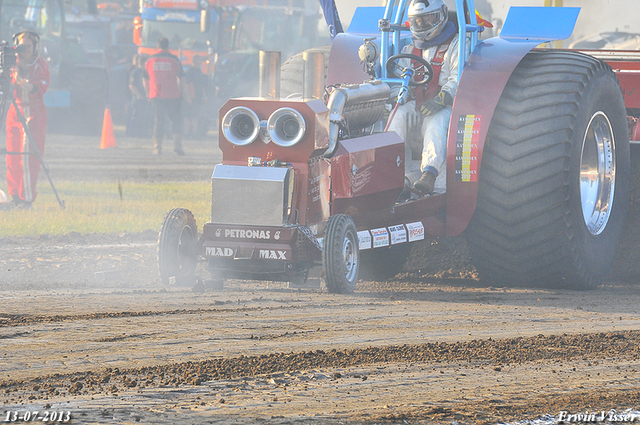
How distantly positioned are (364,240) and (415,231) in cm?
50

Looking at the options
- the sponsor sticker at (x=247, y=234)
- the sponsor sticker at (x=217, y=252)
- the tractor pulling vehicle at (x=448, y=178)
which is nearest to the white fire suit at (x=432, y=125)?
the tractor pulling vehicle at (x=448, y=178)

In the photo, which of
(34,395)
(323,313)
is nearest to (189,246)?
(323,313)

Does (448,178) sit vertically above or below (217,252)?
above

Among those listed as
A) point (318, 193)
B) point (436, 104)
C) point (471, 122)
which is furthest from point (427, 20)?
point (318, 193)

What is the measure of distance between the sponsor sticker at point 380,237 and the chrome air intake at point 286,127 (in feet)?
2.91

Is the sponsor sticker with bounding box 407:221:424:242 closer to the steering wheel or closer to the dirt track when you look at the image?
the dirt track

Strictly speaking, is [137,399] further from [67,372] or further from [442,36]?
[442,36]

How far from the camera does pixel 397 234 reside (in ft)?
21.4

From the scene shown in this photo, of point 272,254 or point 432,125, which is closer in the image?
point 272,254

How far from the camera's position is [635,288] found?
23.4 feet

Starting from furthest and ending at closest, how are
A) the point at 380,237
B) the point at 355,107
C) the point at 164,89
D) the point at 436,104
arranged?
the point at 164,89, the point at 436,104, the point at 355,107, the point at 380,237

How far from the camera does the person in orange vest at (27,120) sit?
36.3 feet

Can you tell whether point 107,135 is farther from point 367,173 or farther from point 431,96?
point 367,173

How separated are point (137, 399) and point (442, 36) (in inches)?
174
